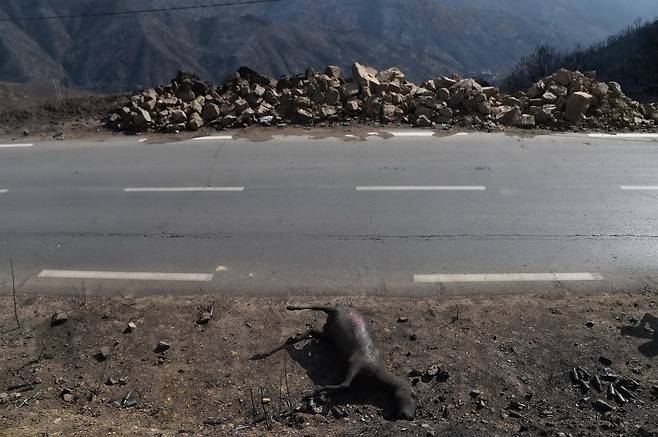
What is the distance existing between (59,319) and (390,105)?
8.59 meters

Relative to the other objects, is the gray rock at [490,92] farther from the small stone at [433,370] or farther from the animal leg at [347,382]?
the animal leg at [347,382]

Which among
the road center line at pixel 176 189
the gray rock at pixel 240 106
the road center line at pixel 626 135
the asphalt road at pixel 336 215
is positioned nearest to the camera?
the asphalt road at pixel 336 215

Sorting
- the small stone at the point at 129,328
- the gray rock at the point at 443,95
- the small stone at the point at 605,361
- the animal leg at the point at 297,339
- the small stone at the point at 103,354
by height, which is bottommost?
the small stone at the point at 103,354

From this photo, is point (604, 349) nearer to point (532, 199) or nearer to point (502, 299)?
point (502, 299)

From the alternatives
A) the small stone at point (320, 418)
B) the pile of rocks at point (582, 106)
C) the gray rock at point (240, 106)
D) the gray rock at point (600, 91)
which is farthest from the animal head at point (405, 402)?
the gray rock at point (600, 91)

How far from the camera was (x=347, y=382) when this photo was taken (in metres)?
4.80

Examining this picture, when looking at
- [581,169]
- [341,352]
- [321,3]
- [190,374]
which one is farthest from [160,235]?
[321,3]

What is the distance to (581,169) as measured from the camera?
9812 millimetres

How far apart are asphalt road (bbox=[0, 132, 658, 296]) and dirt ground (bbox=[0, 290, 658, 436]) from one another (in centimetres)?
48

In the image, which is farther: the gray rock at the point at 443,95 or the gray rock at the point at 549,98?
the gray rock at the point at 443,95

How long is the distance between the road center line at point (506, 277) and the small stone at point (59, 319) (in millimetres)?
3797

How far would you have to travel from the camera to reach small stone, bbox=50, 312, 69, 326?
6.00 m

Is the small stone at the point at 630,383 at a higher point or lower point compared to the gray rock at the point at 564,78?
lower

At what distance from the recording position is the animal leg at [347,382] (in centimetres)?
478
